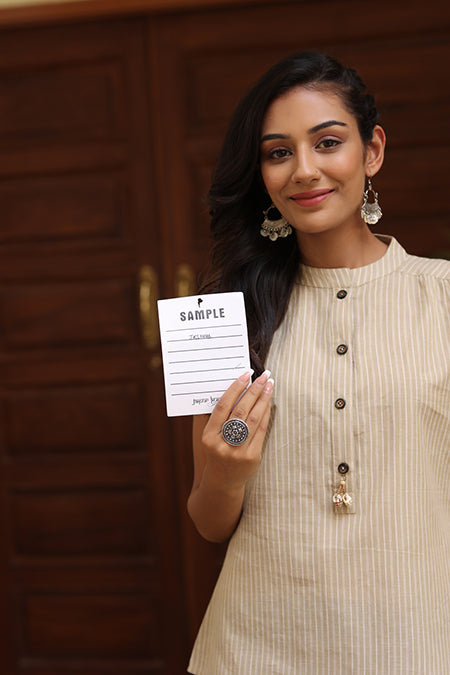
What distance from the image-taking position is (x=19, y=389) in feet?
8.51

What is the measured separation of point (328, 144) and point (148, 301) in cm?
135

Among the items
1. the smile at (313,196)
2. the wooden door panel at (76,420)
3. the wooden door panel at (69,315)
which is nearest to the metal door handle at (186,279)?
the wooden door panel at (69,315)

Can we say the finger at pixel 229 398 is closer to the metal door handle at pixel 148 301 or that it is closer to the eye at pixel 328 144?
the eye at pixel 328 144

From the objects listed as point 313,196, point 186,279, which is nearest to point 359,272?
point 313,196

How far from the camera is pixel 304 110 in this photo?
1.20 metres

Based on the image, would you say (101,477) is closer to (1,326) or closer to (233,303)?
(1,326)

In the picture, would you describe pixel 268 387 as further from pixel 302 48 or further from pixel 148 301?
pixel 302 48

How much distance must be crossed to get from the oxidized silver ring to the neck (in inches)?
13.9

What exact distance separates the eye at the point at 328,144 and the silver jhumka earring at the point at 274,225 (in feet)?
0.59

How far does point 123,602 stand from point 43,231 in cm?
133

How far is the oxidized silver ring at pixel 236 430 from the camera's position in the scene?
114 centimetres

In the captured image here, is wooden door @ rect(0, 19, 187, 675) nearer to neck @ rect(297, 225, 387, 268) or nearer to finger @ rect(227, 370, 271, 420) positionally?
neck @ rect(297, 225, 387, 268)

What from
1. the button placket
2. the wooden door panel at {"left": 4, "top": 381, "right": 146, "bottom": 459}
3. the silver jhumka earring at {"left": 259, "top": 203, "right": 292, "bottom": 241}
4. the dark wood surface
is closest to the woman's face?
the silver jhumka earring at {"left": 259, "top": 203, "right": 292, "bottom": 241}

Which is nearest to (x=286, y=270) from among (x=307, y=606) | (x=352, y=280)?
(x=352, y=280)
